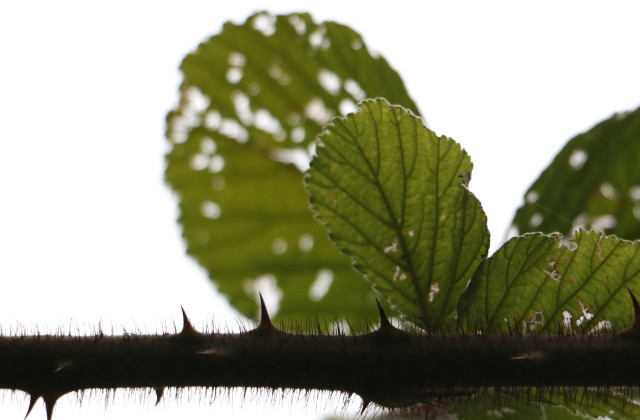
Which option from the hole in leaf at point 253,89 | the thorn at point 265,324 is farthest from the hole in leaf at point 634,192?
the thorn at point 265,324

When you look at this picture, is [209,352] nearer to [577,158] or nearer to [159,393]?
[159,393]

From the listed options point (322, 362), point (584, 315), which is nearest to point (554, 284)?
point (584, 315)

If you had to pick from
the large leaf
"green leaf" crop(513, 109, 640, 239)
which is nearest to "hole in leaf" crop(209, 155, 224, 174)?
the large leaf

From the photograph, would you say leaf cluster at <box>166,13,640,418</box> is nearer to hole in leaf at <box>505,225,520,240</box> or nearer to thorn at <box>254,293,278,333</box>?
hole in leaf at <box>505,225,520,240</box>

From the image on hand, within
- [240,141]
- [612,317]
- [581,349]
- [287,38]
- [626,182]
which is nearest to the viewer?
[581,349]

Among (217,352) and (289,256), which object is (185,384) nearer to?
(217,352)

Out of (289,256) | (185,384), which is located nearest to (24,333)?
(185,384)
